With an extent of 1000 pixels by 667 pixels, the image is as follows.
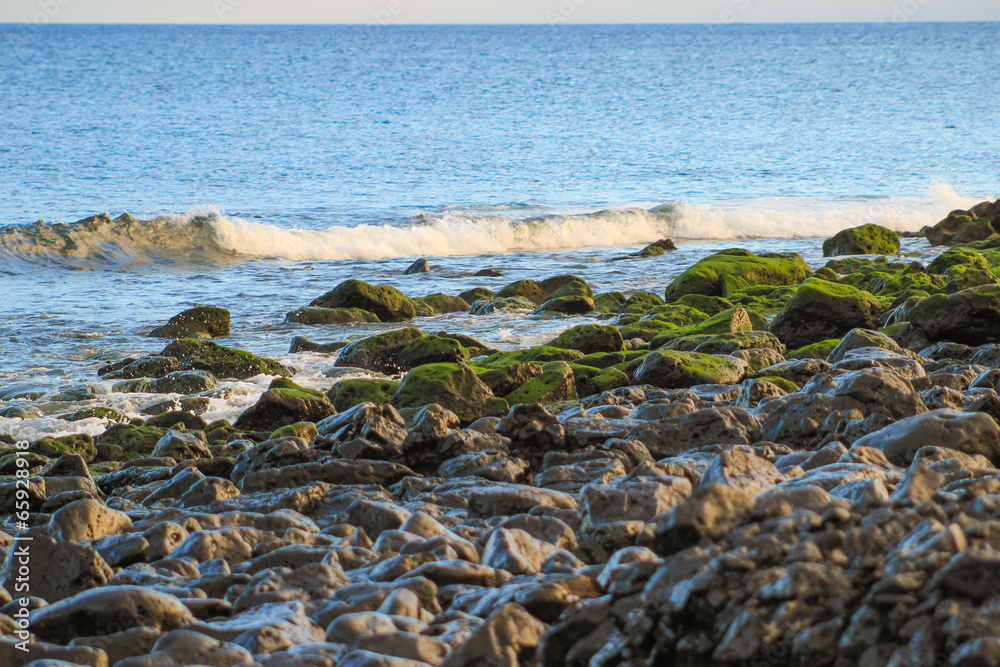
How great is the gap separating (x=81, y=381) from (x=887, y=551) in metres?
8.70

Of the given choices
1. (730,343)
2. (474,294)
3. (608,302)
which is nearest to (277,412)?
(730,343)

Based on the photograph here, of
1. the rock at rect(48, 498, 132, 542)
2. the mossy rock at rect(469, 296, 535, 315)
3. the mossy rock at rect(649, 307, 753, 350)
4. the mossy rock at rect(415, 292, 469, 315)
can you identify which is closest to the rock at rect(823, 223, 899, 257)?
the mossy rock at rect(469, 296, 535, 315)

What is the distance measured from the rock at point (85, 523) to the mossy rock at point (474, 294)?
30.7 feet

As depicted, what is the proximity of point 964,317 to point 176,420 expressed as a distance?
22.2 feet

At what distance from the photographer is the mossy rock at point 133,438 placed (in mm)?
7059

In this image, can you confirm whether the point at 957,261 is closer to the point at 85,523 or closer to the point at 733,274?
the point at 733,274

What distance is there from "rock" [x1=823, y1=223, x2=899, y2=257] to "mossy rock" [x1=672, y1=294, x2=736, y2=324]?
6901 mm

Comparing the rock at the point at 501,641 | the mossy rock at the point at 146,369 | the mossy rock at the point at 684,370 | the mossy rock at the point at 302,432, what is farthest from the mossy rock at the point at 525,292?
the rock at the point at 501,641

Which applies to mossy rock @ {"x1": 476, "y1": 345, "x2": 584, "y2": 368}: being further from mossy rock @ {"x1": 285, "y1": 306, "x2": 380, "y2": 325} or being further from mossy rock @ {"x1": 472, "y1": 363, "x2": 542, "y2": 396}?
mossy rock @ {"x1": 285, "y1": 306, "x2": 380, "y2": 325}

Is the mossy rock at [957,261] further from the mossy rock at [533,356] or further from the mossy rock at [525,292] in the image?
the mossy rock at [533,356]

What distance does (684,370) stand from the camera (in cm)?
749

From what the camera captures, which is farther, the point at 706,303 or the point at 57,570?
the point at 706,303

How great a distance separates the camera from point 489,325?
1191 centimetres

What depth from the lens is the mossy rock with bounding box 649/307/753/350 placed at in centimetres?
939
